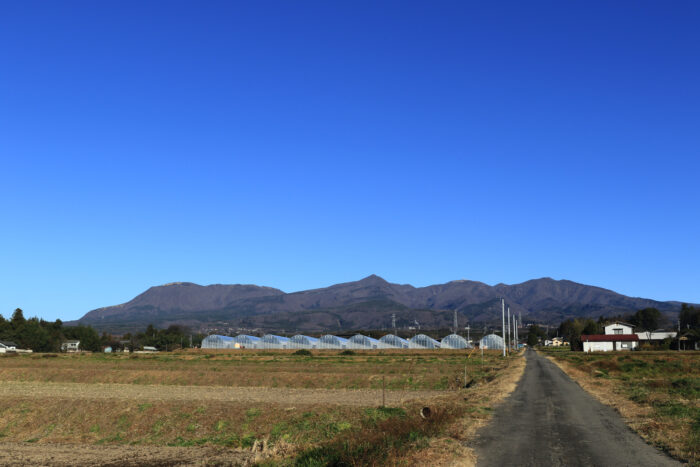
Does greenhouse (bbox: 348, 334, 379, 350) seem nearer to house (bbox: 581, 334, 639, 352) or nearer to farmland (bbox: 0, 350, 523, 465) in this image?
house (bbox: 581, 334, 639, 352)

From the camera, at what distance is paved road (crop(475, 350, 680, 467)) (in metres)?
17.6

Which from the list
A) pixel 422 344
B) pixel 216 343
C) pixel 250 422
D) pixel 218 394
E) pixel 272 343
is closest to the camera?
pixel 250 422

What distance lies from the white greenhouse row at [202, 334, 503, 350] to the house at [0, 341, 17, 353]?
51.1 metres

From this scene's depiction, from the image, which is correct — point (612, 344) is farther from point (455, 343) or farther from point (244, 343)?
point (244, 343)

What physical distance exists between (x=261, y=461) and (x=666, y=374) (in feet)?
181

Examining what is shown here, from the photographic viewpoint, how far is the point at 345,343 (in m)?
185

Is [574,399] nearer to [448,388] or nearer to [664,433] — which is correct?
[664,433]

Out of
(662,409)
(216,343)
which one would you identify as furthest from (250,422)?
(216,343)

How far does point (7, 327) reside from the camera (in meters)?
172

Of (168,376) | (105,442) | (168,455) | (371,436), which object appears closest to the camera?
(371,436)

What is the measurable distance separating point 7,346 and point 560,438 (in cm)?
16667

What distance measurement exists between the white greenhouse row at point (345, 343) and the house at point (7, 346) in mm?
51058

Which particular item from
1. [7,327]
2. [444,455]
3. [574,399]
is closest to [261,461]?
[444,455]

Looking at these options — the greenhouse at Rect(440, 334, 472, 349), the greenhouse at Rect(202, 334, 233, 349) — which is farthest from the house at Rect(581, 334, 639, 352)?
the greenhouse at Rect(202, 334, 233, 349)
